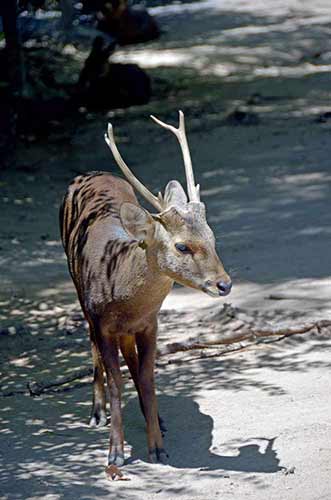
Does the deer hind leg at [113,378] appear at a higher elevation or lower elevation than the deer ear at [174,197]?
lower

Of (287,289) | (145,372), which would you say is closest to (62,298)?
(287,289)

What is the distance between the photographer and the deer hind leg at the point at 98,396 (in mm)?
6539

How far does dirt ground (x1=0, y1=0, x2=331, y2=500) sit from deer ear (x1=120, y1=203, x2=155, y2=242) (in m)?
1.24

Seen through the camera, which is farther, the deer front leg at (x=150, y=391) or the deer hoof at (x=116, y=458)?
the deer front leg at (x=150, y=391)

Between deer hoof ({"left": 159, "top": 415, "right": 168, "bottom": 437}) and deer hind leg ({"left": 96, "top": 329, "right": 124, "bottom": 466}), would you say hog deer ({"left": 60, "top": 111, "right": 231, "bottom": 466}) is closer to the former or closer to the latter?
deer hind leg ({"left": 96, "top": 329, "right": 124, "bottom": 466})

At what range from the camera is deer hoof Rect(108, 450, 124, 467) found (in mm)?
5750

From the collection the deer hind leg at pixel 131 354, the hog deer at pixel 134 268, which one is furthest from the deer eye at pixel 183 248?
the deer hind leg at pixel 131 354

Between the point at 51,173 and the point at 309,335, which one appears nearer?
the point at 309,335

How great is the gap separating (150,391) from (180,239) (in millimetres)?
1050

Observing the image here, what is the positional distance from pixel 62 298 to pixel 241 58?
33.4 feet

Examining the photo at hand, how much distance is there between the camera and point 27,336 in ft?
27.3

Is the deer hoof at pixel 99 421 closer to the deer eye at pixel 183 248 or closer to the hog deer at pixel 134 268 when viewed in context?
the hog deer at pixel 134 268

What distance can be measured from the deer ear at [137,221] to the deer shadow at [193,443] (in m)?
1.22

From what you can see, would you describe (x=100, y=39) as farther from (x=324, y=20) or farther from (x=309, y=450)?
(x=309, y=450)
